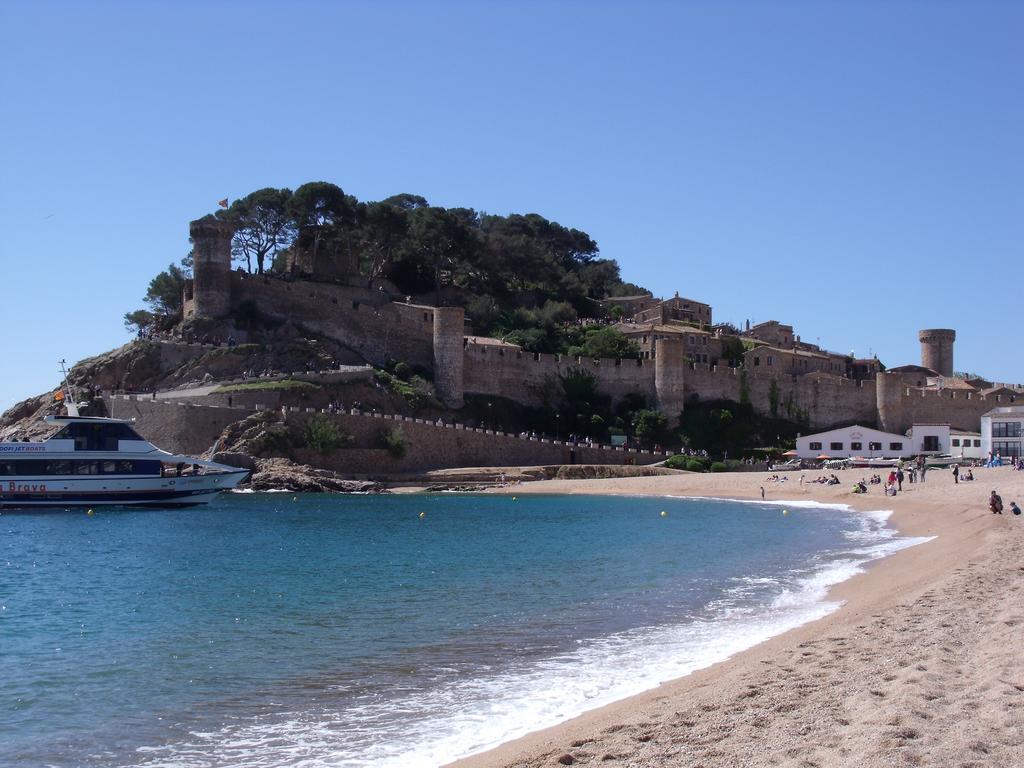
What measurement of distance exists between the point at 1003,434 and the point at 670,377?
1590 cm

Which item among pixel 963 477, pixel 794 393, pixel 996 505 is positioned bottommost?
pixel 996 505

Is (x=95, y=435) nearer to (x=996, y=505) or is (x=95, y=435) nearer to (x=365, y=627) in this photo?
(x=365, y=627)

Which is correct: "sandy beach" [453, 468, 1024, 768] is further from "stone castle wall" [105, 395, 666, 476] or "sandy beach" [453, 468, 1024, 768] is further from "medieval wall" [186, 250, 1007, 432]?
"medieval wall" [186, 250, 1007, 432]

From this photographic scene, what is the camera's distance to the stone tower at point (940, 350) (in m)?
72.8

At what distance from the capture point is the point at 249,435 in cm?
4034

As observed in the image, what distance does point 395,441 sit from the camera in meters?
42.0

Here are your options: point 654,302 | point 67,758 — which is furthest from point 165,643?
point 654,302

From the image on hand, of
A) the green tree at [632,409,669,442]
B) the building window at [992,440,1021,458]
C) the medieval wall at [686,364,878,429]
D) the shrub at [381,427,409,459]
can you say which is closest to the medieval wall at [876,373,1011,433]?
the medieval wall at [686,364,878,429]

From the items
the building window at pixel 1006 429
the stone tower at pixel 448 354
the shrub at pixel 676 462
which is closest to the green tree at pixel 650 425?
the shrub at pixel 676 462

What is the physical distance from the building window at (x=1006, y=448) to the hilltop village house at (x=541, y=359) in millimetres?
8802

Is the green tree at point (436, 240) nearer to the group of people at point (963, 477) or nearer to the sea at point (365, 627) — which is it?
the group of people at point (963, 477)

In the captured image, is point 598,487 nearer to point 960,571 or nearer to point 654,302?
point 960,571

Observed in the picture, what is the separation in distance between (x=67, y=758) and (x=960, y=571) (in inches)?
466

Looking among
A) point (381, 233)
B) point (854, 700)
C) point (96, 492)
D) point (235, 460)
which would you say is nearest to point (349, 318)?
point (381, 233)
